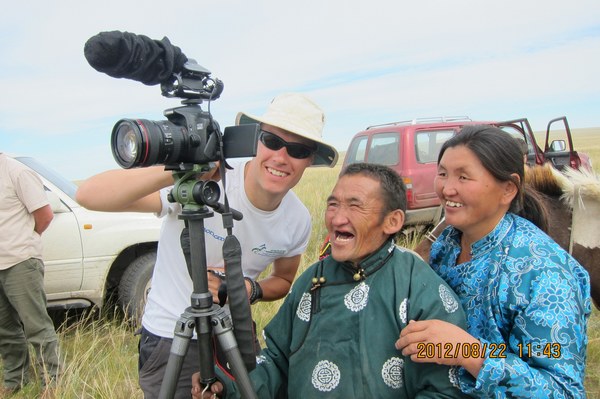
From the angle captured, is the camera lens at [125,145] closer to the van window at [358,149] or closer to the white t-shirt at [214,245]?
the white t-shirt at [214,245]

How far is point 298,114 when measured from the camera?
6.63ft

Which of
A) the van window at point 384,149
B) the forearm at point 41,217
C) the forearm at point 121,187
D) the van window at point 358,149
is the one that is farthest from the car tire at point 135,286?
the van window at point 358,149

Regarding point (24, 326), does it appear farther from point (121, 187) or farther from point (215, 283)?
point (215, 283)

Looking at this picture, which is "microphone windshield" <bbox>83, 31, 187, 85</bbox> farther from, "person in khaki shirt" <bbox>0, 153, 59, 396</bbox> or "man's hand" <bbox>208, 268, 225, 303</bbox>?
"person in khaki shirt" <bbox>0, 153, 59, 396</bbox>

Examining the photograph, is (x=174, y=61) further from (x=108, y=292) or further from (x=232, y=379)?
(x=108, y=292)

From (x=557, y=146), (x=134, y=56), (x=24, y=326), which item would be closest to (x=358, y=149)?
(x=557, y=146)

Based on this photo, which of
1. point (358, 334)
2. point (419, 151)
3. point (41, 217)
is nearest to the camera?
point (358, 334)

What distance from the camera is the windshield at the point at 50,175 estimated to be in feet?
14.1

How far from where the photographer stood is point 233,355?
58.6 inches

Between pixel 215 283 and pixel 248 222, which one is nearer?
pixel 215 283

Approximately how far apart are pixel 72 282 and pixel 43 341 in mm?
867

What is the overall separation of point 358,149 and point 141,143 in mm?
7108

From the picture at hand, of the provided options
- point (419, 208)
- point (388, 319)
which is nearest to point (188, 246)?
point (388, 319)

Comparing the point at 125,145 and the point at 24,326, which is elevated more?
the point at 125,145
